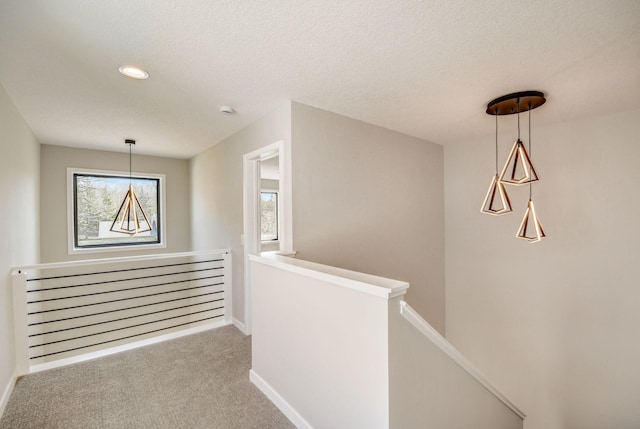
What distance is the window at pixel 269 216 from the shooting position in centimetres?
634

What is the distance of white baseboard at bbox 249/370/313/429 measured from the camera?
188 cm

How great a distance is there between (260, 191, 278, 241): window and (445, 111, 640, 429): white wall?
12.8 feet

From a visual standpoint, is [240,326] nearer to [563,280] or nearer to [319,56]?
[319,56]

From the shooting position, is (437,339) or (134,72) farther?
(134,72)

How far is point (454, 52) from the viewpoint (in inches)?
69.8

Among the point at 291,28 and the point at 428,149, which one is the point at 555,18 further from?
the point at 428,149

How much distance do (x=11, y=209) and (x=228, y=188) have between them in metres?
1.99

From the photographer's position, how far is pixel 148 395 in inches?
87.0

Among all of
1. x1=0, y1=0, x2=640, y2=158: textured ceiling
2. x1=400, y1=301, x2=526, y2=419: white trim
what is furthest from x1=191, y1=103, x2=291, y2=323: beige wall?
x1=400, y1=301, x2=526, y2=419: white trim

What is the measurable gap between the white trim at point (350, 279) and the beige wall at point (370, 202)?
0.64m

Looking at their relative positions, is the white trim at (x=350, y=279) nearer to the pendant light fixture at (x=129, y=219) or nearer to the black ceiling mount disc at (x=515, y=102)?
the black ceiling mount disc at (x=515, y=102)

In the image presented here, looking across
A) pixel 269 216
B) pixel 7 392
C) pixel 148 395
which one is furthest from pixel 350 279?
pixel 269 216

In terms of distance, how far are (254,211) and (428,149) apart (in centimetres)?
249

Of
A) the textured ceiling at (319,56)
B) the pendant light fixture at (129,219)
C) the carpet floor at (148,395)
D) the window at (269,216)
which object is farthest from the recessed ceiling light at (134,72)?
the window at (269,216)
